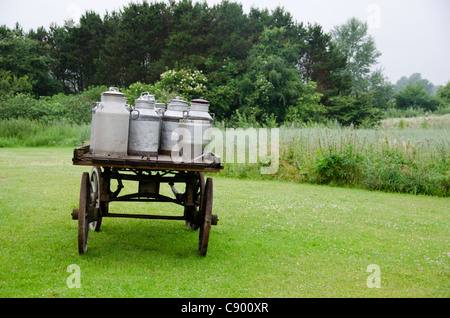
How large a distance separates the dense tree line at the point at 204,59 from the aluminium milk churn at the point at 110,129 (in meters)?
22.3

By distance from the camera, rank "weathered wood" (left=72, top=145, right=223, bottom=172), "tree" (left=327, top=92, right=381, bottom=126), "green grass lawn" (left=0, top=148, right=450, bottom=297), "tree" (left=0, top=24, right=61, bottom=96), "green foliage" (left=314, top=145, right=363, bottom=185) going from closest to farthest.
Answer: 1. "green grass lawn" (left=0, top=148, right=450, bottom=297)
2. "weathered wood" (left=72, top=145, right=223, bottom=172)
3. "green foliage" (left=314, top=145, right=363, bottom=185)
4. "tree" (left=327, top=92, right=381, bottom=126)
5. "tree" (left=0, top=24, right=61, bottom=96)

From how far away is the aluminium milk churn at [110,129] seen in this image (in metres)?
4.11

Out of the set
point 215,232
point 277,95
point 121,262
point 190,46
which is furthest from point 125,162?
point 190,46

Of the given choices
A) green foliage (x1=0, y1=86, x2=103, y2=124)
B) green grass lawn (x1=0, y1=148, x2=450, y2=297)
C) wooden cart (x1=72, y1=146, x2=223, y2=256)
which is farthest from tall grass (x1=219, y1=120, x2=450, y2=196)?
green foliage (x1=0, y1=86, x2=103, y2=124)

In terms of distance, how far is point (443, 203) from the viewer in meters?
8.80

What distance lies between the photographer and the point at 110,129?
412 cm

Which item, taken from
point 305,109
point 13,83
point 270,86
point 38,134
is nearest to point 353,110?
point 305,109

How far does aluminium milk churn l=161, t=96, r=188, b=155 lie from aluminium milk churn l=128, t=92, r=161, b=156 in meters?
0.23

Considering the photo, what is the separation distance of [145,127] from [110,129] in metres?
0.34

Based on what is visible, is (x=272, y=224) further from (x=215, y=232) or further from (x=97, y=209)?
(x=97, y=209)

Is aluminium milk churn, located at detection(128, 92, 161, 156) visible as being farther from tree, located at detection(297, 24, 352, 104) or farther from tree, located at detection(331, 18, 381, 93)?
tree, located at detection(331, 18, 381, 93)

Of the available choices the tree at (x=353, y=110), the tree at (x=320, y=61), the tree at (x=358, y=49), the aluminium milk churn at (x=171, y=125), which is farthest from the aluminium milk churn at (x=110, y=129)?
the tree at (x=358, y=49)

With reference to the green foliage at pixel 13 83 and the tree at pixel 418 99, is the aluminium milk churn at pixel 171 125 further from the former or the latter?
the tree at pixel 418 99

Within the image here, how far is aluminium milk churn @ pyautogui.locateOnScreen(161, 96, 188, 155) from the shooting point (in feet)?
14.9
